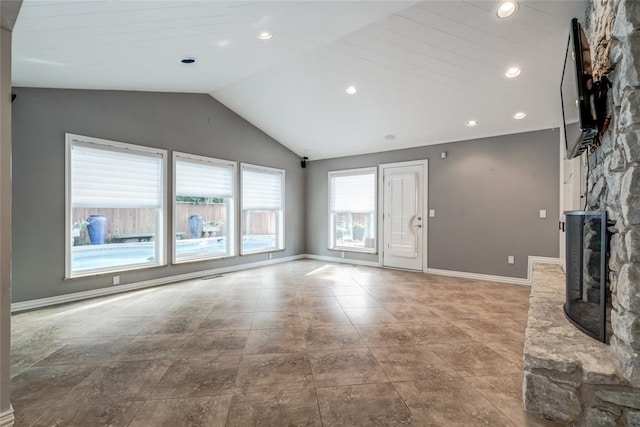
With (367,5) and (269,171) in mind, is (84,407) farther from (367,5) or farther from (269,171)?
(269,171)

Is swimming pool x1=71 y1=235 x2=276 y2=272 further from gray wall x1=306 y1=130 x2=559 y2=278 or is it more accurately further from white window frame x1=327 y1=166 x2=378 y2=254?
gray wall x1=306 y1=130 x2=559 y2=278

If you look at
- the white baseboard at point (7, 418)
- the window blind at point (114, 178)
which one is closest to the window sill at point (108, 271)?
the window blind at point (114, 178)

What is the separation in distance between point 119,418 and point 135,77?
3.68m

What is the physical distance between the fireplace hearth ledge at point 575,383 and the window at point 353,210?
4.45 metres

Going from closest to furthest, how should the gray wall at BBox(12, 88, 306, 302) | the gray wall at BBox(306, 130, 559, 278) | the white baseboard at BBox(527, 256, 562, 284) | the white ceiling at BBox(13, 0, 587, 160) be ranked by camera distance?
the white ceiling at BBox(13, 0, 587, 160)
the gray wall at BBox(12, 88, 306, 302)
the white baseboard at BBox(527, 256, 562, 284)
the gray wall at BBox(306, 130, 559, 278)

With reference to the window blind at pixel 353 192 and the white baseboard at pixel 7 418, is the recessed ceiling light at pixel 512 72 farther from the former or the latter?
the white baseboard at pixel 7 418

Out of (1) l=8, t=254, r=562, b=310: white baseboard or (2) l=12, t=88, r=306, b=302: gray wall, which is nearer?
(2) l=12, t=88, r=306, b=302: gray wall

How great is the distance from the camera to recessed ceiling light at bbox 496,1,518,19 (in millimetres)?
2604

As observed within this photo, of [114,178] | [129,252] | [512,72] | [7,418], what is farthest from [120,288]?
[512,72]

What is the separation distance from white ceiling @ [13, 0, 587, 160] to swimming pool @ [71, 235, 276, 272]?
2082mm

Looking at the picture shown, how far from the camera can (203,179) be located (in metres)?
5.11

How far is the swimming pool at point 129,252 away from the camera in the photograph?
3807 millimetres

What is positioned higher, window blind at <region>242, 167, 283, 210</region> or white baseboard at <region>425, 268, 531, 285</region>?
window blind at <region>242, 167, 283, 210</region>

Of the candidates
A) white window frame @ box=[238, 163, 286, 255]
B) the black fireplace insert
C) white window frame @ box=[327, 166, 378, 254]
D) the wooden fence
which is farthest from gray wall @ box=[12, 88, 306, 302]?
the black fireplace insert
